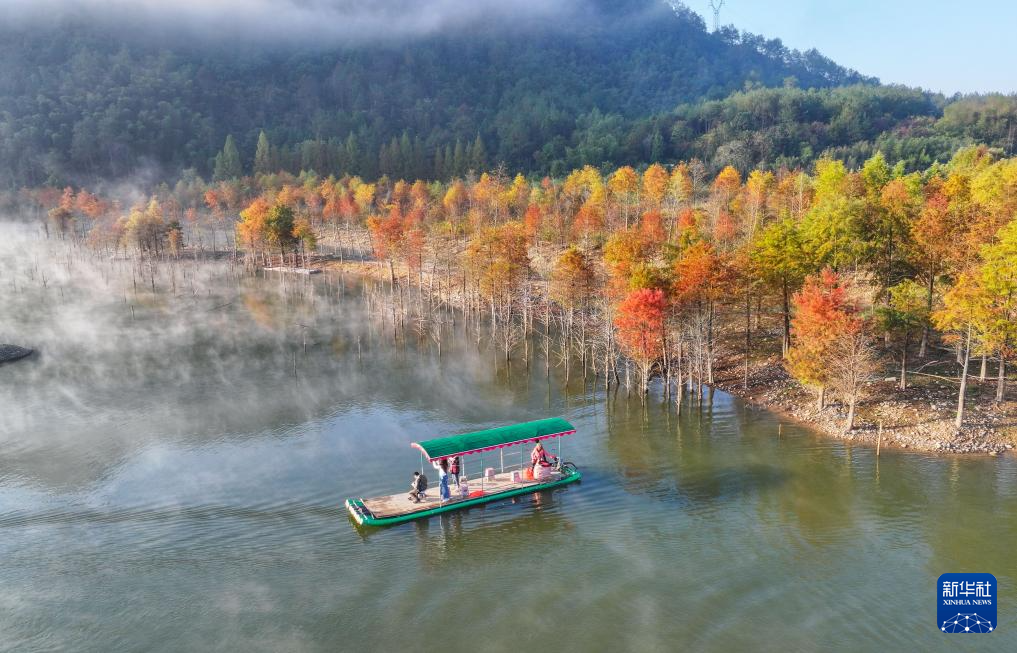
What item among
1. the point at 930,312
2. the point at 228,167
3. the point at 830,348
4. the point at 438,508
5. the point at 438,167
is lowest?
the point at 438,508

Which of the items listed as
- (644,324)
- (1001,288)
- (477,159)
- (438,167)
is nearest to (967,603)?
(1001,288)

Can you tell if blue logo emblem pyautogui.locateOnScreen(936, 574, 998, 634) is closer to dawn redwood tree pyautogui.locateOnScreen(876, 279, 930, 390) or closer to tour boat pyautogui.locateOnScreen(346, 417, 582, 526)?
tour boat pyautogui.locateOnScreen(346, 417, 582, 526)

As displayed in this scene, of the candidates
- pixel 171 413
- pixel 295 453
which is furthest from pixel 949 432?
pixel 171 413

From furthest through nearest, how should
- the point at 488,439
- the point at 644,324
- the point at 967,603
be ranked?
the point at 644,324 < the point at 488,439 < the point at 967,603

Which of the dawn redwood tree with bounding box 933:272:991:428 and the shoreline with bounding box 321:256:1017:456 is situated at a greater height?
the dawn redwood tree with bounding box 933:272:991:428

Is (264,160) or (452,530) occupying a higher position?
(264,160)

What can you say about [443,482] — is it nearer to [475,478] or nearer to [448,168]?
[475,478]

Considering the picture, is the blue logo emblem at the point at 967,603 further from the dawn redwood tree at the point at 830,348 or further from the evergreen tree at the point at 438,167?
the evergreen tree at the point at 438,167

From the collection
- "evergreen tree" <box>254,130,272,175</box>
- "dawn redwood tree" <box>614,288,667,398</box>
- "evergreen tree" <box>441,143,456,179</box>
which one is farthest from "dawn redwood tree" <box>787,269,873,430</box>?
"evergreen tree" <box>254,130,272,175</box>
